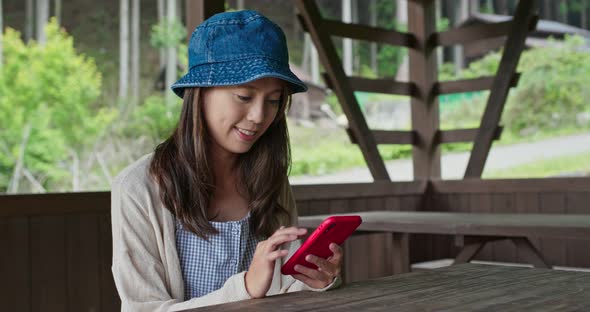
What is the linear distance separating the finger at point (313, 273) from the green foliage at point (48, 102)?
851 cm

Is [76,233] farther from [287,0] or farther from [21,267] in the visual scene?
[287,0]

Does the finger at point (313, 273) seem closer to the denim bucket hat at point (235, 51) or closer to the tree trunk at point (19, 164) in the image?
the denim bucket hat at point (235, 51)

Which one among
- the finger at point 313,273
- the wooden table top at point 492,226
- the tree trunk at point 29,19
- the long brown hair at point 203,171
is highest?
the tree trunk at point 29,19

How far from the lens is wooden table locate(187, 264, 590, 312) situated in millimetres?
1123

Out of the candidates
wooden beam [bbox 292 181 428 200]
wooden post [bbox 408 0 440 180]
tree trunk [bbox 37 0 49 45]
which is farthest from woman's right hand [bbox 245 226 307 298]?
tree trunk [bbox 37 0 49 45]

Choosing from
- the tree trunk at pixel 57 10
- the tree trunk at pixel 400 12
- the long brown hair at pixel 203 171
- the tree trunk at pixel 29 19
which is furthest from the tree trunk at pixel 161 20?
the long brown hair at pixel 203 171

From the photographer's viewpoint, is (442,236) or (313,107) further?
(313,107)

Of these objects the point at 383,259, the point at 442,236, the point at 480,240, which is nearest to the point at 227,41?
the point at 480,240

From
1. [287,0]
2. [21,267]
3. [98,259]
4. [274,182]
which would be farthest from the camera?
[287,0]

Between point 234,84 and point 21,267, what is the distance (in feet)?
6.70

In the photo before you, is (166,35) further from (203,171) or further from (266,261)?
(266,261)

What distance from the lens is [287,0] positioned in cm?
811

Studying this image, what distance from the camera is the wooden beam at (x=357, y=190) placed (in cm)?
427

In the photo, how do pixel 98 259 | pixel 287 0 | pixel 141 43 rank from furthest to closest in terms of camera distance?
pixel 141 43 < pixel 287 0 < pixel 98 259
